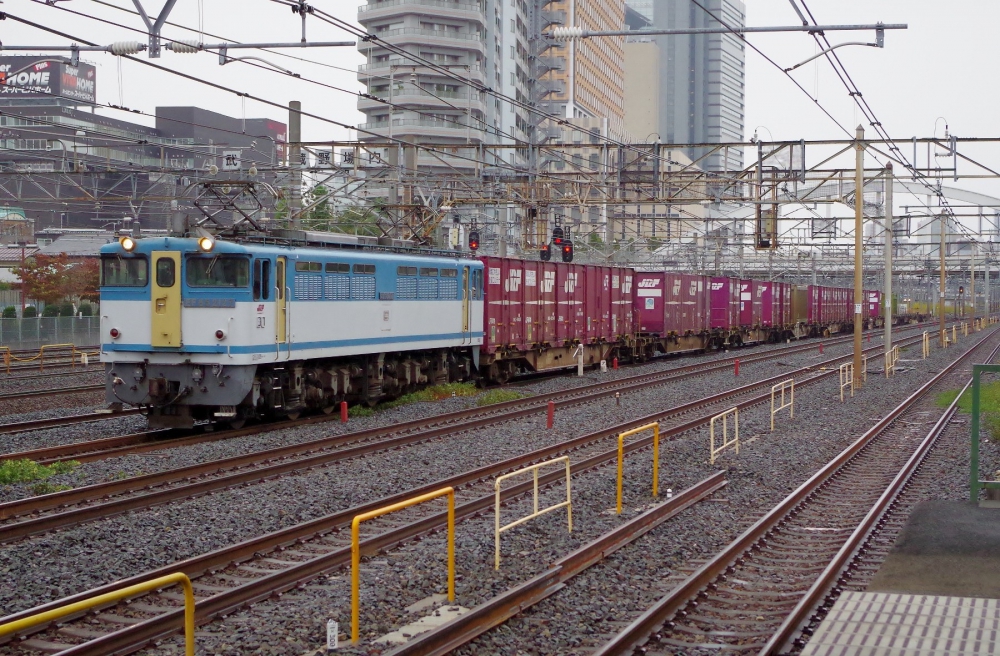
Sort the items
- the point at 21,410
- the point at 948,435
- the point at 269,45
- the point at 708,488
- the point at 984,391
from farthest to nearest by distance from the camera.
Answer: the point at 984,391 → the point at 21,410 → the point at 948,435 → the point at 269,45 → the point at 708,488

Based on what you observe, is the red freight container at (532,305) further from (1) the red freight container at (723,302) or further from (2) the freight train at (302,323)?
(1) the red freight container at (723,302)

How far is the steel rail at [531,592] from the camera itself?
25.1ft

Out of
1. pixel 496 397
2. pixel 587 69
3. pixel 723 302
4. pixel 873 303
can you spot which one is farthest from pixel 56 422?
pixel 587 69

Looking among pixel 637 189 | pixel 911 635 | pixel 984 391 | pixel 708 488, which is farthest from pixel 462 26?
pixel 911 635

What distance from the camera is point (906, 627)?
801 centimetres

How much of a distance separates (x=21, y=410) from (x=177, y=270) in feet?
24.8

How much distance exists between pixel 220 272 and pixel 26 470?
487 cm

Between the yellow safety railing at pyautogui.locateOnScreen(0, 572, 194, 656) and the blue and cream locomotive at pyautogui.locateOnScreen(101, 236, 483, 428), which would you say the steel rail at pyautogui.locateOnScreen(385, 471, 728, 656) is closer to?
the yellow safety railing at pyautogui.locateOnScreen(0, 572, 194, 656)

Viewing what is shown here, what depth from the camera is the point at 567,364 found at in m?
33.1

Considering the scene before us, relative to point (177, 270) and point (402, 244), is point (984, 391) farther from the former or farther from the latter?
point (177, 270)

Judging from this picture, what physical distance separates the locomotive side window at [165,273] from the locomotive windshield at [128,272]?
25cm

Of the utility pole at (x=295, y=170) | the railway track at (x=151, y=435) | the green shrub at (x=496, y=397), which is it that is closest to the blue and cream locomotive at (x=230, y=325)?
the railway track at (x=151, y=435)

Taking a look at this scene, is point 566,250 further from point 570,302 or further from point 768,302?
point 768,302

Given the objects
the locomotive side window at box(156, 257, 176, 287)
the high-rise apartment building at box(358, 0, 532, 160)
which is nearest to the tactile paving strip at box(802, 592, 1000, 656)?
the locomotive side window at box(156, 257, 176, 287)
